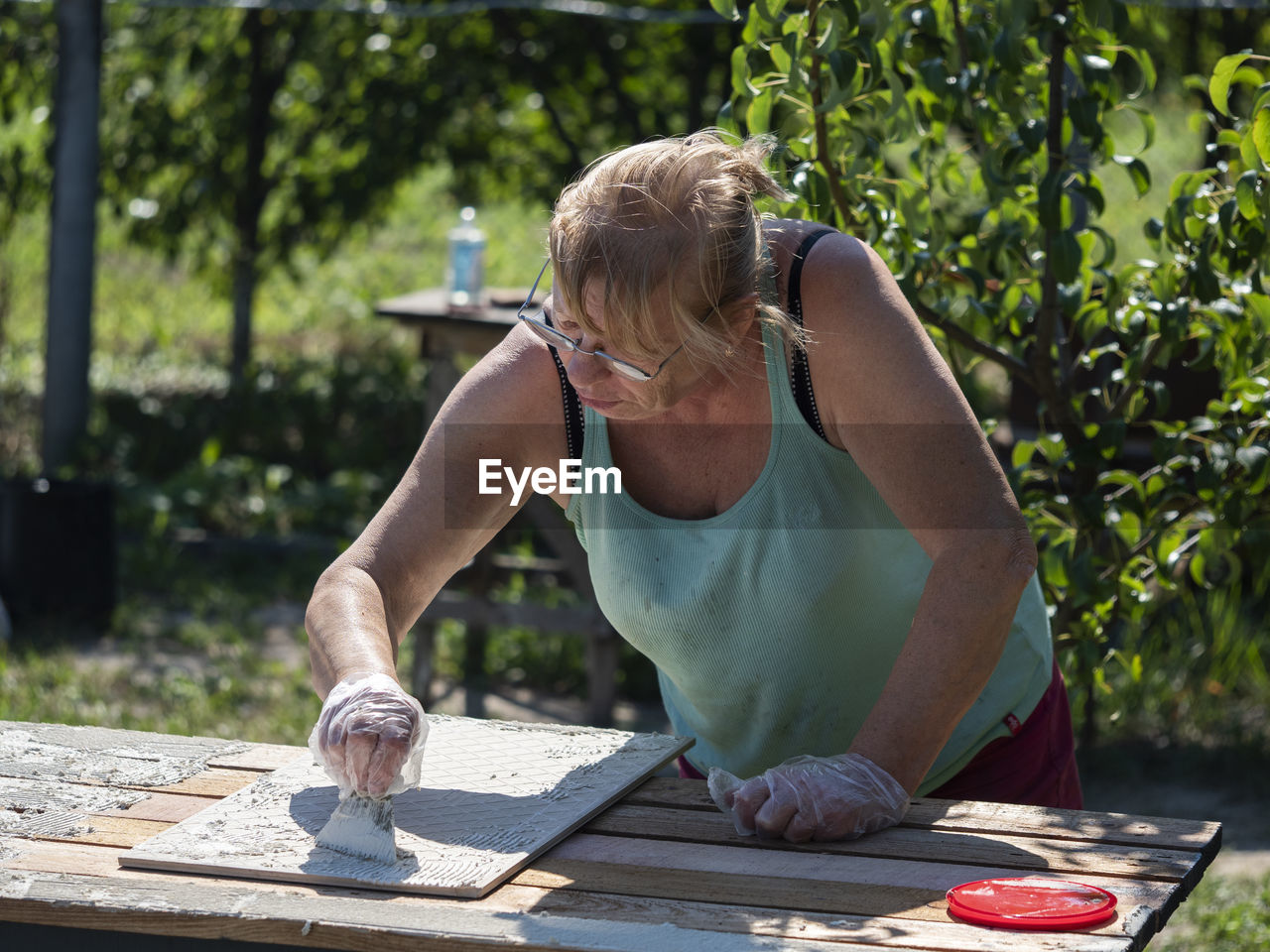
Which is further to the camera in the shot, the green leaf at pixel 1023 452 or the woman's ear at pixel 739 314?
the green leaf at pixel 1023 452

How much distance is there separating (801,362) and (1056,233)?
2.30ft

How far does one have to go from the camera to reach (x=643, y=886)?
148cm

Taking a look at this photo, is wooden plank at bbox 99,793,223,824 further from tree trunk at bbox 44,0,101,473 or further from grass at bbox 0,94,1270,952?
tree trunk at bbox 44,0,101,473

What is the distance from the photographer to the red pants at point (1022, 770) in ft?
6.37

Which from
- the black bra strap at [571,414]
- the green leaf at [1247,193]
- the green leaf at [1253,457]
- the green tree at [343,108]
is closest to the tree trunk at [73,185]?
the green tree at [343,108]

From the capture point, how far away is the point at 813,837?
1.60m

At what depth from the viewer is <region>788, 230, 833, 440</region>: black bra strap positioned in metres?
1.77

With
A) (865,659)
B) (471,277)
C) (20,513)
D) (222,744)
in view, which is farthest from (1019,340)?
(20,513)

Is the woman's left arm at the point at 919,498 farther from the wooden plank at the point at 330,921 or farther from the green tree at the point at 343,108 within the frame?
the green tree at the point at 343,108

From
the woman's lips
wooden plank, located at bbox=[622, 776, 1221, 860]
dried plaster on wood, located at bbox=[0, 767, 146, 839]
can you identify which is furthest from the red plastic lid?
dried plaster on wood, located at bbox=[0, 767, 146, 839]

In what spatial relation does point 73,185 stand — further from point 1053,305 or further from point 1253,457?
point 1253,457

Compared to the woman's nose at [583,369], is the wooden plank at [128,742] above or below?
below

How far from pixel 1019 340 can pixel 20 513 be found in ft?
12.9

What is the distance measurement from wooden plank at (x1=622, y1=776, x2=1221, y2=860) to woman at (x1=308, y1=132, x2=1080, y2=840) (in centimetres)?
5
